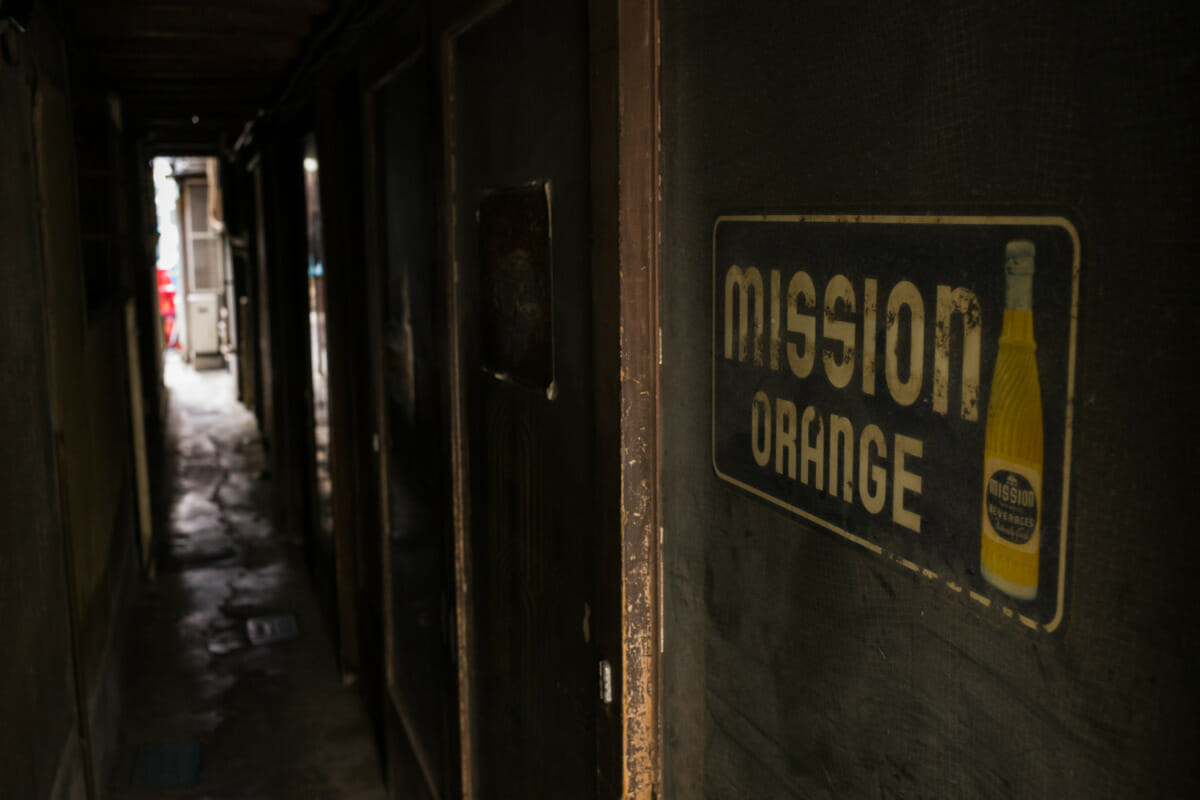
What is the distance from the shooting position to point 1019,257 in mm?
790

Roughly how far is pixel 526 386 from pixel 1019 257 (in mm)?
1233

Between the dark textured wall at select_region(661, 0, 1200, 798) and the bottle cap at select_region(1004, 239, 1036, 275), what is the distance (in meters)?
0.04

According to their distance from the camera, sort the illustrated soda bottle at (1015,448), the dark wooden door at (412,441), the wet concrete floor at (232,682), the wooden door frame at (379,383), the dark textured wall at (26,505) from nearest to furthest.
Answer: the illustrated soda bottle at (1015,448) → the dark textured wall at (26,505) → the dark wooden door at (412,441) → the wooden door frame at (379,383) → the wet concrete floor at (232,682)

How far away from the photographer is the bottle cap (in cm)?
78

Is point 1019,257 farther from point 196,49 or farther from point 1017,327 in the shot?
point 196,49

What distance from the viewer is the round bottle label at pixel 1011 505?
790 mm

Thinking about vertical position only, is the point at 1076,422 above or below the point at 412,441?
above

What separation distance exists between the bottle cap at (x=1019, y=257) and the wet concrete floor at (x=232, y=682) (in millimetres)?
3514

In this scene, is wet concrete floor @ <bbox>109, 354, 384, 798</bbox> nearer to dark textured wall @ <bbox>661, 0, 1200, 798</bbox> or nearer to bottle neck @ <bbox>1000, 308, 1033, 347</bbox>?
dark textured wall @ <bbox>661, 0, 1200, 798</bbox>

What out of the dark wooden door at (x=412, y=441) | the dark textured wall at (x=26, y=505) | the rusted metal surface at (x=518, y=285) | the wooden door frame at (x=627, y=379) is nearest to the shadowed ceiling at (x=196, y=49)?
the dark wooden door at (x=412, y=441)

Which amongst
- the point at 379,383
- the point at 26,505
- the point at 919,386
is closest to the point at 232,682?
the point at 379,383

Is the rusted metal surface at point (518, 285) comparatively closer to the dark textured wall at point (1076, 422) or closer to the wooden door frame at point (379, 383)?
the dark textured wall at point (1076, 422)

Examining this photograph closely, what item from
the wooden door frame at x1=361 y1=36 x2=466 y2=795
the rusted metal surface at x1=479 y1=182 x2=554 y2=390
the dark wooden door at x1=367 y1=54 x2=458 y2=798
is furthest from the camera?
the wooden door frame at x1=361 y1=36 x2=466 y2=795

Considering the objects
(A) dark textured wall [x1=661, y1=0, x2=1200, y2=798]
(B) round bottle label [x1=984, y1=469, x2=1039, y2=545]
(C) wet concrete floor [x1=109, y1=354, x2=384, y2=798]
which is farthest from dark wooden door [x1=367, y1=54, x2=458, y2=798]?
(B) round bottle label [x1=984, y1=469, x2=1039, y2=545]
